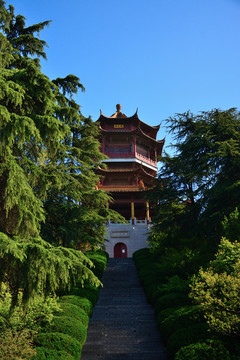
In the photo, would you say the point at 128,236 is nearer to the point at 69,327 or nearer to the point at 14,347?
the point at 69,327

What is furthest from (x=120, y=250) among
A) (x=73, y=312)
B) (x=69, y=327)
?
(x=69, y=327)

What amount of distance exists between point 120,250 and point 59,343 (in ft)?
75.8

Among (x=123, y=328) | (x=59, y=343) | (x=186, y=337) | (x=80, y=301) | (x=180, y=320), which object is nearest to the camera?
(x=59, y=343)

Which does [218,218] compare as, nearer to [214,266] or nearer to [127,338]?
[214,266]

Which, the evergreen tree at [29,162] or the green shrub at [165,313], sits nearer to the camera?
the evergreen tree at [29,162]

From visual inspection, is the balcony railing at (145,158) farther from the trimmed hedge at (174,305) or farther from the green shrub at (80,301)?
the green shrub at (80,301)

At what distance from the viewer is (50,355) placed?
799 centimetres

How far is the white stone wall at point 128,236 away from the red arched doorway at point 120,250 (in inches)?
43.1

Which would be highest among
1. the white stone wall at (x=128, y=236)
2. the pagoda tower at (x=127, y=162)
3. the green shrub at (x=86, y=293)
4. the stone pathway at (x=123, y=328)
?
the pagoda tower at (x=127, y=162)

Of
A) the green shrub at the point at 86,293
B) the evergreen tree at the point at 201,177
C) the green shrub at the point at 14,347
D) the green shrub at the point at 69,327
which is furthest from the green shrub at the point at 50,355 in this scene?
the evergreen tree at the point at 201,177

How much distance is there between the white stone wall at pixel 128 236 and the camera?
29.7 m

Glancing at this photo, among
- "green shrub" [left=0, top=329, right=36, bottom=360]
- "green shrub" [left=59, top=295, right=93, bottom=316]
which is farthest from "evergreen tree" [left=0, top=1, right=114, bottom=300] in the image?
"green shrub" [left=59, top=295, right=93, bottom=316]

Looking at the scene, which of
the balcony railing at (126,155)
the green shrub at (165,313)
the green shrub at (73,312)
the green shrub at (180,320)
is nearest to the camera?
the green shrub at (180,320)

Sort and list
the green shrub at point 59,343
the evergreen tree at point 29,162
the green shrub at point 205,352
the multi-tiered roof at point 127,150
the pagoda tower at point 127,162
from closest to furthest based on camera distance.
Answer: the evergreen tree at point 29,162, the green shrub at point 205,352, the green shrub at point 59,343, the pagoda tower at point 127,162, the multi-tiered roof at point 127,150
